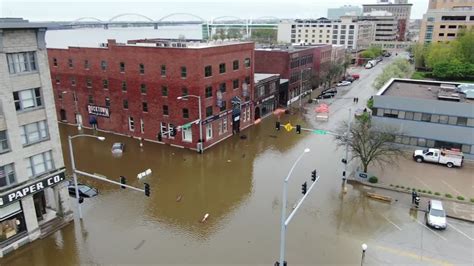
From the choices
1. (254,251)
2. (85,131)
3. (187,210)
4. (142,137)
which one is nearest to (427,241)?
(254,251)

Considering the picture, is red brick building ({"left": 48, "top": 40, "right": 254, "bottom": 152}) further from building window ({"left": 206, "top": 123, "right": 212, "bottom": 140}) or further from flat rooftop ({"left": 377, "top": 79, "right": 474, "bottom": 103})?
flat rooftop ({"left": 377, "top": 79, "right": 474, "bottom": 103})

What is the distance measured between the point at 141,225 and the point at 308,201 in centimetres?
1388

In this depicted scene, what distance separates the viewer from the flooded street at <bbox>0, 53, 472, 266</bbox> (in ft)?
79.0

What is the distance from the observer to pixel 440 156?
38844mm

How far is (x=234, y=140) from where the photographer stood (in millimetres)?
48125

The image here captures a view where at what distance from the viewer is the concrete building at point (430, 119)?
39.8 metres

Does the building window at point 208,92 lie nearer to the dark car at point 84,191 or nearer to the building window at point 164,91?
the building window at point 164,91

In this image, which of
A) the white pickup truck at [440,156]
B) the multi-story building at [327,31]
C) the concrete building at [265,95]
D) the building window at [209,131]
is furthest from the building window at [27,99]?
the multi-story building at [327,31]

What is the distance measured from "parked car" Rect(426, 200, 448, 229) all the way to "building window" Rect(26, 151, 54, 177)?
2786 centimetres

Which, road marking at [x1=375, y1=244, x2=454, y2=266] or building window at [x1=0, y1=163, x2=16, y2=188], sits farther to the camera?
road marking at [x1=375, y1=244, x2=454, y2=266]

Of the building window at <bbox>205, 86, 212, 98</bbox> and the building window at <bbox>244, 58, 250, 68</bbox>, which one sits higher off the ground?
the building window at <bbox>244, 58, 250, 68</bbox>

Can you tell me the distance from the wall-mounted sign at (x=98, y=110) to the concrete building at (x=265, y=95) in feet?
70.1

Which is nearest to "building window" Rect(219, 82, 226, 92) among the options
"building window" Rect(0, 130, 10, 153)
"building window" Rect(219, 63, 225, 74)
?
"building window" Rect(219, 63, 225, 74)

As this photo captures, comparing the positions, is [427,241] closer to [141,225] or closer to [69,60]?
[141,225]
